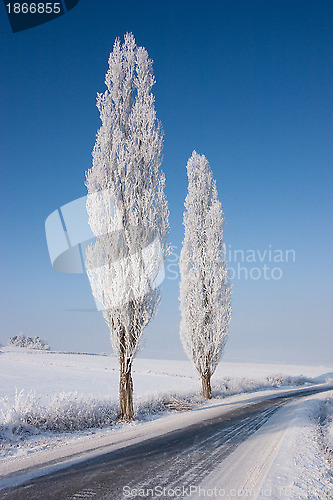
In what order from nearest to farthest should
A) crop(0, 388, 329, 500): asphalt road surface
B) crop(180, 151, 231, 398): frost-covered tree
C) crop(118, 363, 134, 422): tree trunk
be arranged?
crop(0, 388, 329, 500): asphalt road surface → crop(118, 363, 134, 422): tree trunk → crop(180, 151, 231, 398): frost-covered tree

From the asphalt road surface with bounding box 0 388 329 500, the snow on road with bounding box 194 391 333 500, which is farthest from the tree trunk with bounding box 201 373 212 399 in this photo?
the asphalt road surface with bounding box 0 388 329 500

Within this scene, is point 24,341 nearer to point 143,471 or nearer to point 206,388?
point 206,388

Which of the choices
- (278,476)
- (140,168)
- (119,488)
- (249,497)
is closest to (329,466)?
(278,476)

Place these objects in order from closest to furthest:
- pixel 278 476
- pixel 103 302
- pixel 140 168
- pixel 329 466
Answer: pixel 278 476 < pixel 329 466 < pixel 103 302 < pixel 140 168

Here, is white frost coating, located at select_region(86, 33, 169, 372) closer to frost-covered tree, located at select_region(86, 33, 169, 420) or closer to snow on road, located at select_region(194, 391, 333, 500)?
frost-covered tree, located at select_region(86, 33, 169, 420)

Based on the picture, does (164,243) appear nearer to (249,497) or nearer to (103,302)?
(103,302)

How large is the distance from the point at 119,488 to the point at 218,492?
1.33 m

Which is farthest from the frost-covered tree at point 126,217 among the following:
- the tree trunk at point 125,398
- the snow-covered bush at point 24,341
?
the snow-covered bush at point 24,341

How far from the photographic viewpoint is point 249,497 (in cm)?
406

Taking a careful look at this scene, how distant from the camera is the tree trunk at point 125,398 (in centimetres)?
991

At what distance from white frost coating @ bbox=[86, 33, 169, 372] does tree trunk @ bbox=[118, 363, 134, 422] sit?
0.77 ft

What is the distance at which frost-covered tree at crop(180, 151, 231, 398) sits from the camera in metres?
17.7

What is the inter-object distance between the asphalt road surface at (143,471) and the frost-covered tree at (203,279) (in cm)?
995

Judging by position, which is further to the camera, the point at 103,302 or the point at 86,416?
the point at 103,302
